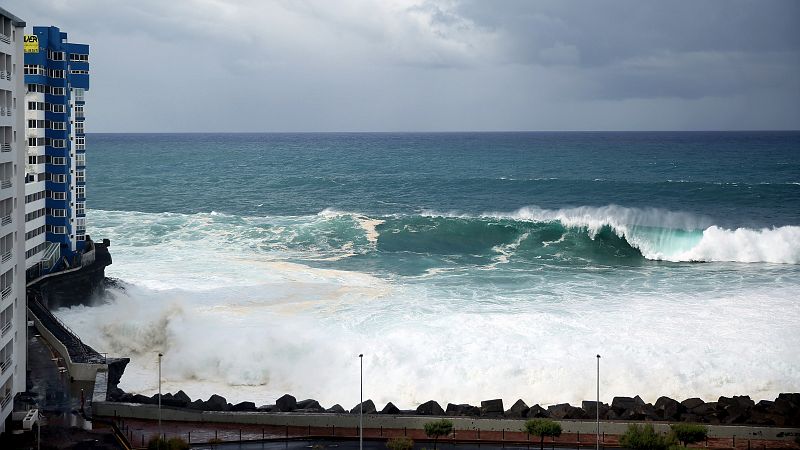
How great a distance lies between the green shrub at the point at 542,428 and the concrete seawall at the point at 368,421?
135 centimetres

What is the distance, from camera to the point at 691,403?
30.7 meters

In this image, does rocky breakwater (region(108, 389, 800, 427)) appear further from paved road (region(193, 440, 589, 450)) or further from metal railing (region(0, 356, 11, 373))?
metal railing (region(0, 356, 11, 373))

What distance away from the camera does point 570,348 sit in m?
37.1

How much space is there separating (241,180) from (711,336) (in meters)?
77.0

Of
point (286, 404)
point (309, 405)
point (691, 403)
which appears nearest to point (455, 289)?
point (309, 405)

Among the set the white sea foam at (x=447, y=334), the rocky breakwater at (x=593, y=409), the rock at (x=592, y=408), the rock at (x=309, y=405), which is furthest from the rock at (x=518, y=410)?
the rock at (x=309, y=405)

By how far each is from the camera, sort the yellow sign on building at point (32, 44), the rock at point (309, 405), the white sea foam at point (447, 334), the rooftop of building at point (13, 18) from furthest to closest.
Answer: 1. the yellow sign on building at point (32, 44)
2. the white sea foam at point (447, 334)
3. the rock at point (309, 405)
4. the rooftop of building at point (13, 18)

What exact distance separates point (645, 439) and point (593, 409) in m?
3.81

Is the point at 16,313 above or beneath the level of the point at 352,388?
above

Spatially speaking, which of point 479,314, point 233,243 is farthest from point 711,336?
point 233,243

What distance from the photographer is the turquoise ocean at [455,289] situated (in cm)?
3528

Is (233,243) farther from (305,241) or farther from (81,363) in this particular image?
(81,363)

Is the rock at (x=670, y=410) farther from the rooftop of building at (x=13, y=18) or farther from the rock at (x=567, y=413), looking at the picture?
the rooftop of building at (x=13, y=18)

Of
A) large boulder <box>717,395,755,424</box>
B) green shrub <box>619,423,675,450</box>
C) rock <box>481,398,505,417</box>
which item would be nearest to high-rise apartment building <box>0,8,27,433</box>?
rock <box>481,398,505,417</box>
